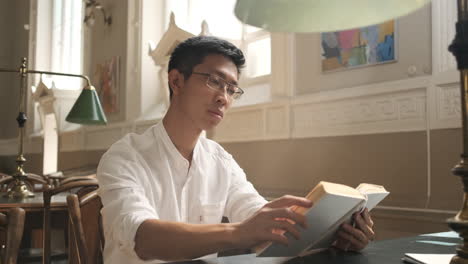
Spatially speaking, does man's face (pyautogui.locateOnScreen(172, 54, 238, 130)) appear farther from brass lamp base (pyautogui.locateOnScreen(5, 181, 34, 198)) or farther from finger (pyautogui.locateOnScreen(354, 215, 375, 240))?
brass lamp base (pyautogui.locateOnScreen(5, 181, 34, 198))

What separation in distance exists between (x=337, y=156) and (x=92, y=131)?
5.62 metres

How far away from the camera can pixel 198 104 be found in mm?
1658

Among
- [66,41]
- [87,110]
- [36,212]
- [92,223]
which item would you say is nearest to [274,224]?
[92,223]

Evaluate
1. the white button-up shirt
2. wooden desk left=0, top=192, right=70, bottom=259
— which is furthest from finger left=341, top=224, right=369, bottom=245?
wooden desk left=0, top=192, right=70, bottom=259

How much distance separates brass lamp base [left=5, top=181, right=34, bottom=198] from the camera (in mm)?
3635

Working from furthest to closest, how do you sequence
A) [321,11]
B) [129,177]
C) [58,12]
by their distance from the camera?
[58,12]
[129,177]
[321,11]

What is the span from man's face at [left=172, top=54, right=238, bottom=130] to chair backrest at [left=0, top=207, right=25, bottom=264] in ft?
2.01

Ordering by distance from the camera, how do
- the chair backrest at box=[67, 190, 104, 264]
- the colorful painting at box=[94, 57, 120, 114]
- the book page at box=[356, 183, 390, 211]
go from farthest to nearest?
the colorful painting at box=[94, 57, 120, 114], the chair backrest at box=[67, 190, 104, 264], the book page at box=[356, 183, 390, 211]

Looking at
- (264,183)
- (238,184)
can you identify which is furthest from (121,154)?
(264,183)

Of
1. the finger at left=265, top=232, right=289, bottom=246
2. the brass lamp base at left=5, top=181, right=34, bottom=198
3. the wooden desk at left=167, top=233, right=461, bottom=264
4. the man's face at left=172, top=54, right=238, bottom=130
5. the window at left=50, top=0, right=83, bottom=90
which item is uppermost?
the window at left=50, top=0, right=83, bottom=90

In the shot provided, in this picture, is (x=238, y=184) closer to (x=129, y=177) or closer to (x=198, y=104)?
(x=198, y=104)

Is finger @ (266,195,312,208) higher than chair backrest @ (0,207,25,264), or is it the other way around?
finger @ (266,195,312,208)

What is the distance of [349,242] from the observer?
4.25ft

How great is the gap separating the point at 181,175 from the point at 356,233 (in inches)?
26.5
